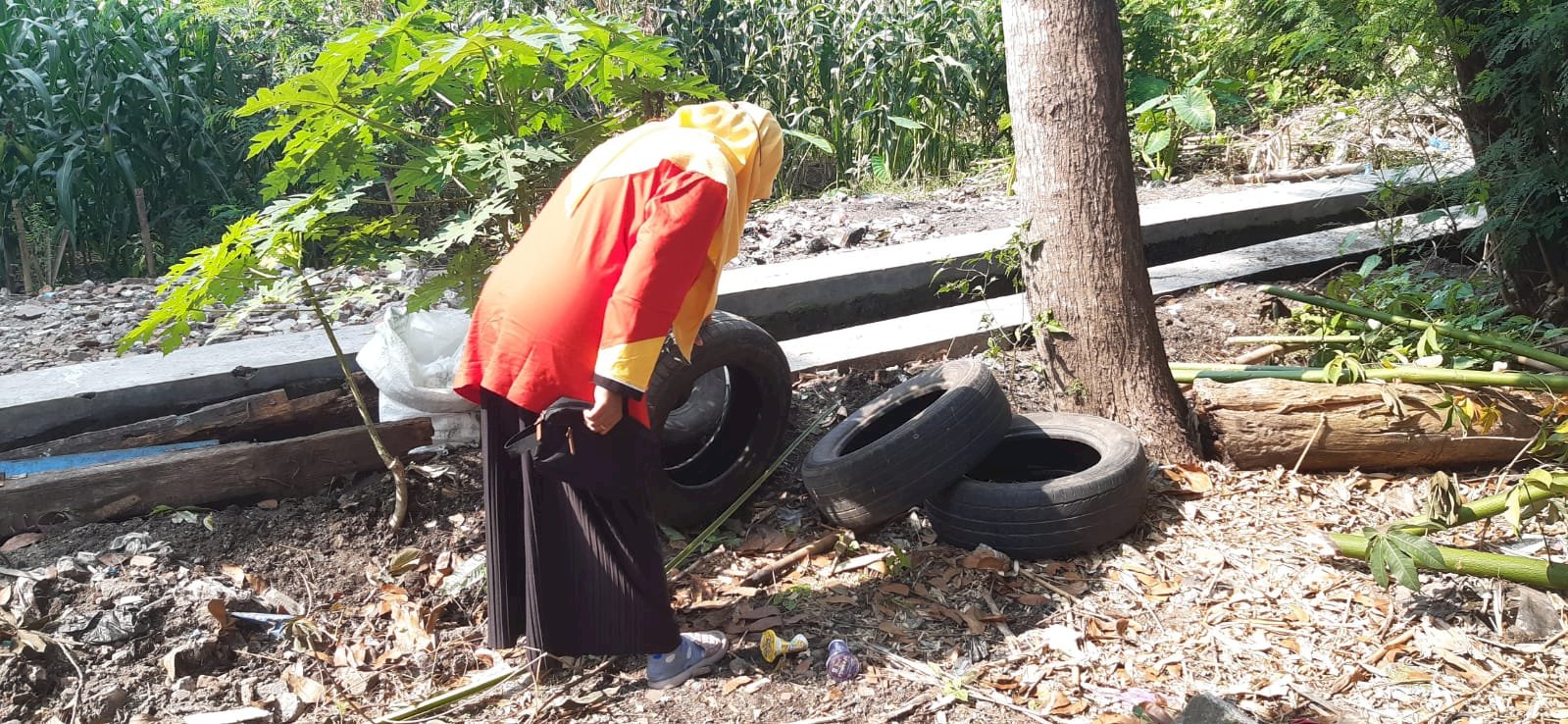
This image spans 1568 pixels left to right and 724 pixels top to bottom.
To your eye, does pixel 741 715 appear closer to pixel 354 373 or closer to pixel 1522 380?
pixel 354 373

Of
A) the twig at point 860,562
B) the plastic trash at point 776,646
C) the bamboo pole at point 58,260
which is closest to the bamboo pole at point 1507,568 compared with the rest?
the twig at point 860,562

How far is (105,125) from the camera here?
665 cm

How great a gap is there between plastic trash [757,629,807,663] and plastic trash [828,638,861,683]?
0.10 m

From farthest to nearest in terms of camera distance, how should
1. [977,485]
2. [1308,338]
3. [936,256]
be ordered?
[936,256], [1308,338], [977,485]

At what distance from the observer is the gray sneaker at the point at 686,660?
121 inches

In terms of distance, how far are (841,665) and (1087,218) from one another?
192 cm

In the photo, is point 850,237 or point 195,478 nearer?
point 195,478

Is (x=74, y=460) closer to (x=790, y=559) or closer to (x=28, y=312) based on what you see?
(x=790, y=559)

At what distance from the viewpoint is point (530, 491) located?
290 centimetres

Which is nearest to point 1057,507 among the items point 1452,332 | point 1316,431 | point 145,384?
point 1316,431

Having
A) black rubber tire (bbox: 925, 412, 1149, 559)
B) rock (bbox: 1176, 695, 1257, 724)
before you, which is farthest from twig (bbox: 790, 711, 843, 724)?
black rubber tire (bbox: 925, 412, 1149, 559)

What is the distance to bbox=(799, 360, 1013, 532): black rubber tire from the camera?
11.9ft

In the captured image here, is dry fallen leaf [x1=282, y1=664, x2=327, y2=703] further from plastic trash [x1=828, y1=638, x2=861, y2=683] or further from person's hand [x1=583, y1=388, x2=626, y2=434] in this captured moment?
plastic trash [x1=828, y1=638, x2=861, y2=683]

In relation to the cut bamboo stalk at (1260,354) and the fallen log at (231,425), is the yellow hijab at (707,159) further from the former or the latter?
the cut bamboo stalk at (1260,354)
